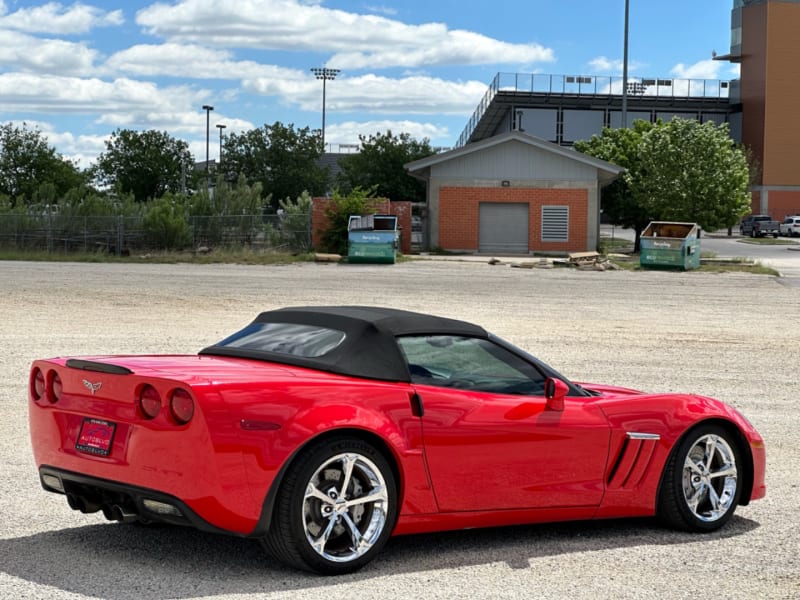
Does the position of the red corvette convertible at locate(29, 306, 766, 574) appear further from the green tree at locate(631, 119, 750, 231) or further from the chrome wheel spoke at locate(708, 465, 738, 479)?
the green tree at locate(631, 119, 750, 231)

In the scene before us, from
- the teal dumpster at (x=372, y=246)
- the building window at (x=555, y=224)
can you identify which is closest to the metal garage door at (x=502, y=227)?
the building window at (x=555, y=224)

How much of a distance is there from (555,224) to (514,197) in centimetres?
219

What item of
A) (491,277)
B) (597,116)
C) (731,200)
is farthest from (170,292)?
(597,116)

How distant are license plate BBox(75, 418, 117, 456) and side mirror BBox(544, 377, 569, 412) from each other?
225 centimetres

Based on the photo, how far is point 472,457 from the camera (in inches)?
243

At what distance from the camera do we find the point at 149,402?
564 centimetres

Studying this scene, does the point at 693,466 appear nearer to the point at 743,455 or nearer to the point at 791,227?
the point at 743,455

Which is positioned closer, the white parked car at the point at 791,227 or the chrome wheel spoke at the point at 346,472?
the chrome wheel spoke at the point at 346,472

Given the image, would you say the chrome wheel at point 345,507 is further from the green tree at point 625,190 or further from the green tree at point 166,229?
the green tree at point 625,190

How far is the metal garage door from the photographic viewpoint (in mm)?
54625

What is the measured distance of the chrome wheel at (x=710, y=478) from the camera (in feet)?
23.1

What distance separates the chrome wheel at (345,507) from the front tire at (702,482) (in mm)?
1940

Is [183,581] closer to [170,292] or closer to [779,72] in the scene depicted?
[170,292]

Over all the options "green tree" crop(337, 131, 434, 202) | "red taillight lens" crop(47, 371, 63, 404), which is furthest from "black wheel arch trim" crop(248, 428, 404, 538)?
"green tree" crop(337, 131, 434, 202)
